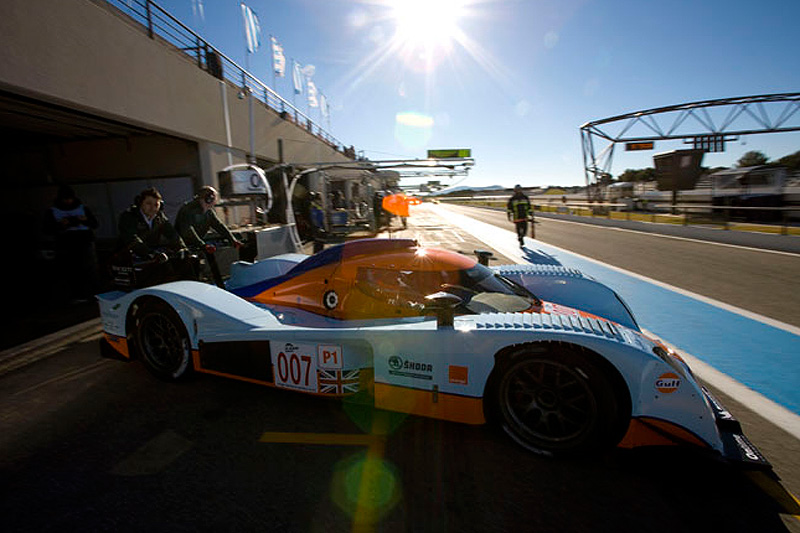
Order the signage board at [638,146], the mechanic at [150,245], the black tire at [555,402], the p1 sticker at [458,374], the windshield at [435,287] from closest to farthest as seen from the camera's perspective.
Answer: the black tire at [555,402] < the p1 sticker at [458,374] < the windshield at [435,287] < the mechanic at [150,245] < the signage board at [638,146]

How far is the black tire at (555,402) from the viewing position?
1980 millimetres

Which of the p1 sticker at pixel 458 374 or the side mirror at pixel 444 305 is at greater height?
the side mirror at pixel 444 305

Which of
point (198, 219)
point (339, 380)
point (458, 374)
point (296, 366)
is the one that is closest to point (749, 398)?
point (458, 374)

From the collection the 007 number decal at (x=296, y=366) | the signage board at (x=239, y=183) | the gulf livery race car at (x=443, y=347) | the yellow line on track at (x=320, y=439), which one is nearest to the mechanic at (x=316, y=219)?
the signage board at (x=239, y=183)

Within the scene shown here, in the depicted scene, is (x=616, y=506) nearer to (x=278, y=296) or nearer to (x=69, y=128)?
(x=278, y=296)

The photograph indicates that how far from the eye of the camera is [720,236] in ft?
39.1

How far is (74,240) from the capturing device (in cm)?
584

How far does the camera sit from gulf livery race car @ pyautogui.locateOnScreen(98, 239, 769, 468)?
76.2 inches

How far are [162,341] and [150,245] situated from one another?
6.16 ft

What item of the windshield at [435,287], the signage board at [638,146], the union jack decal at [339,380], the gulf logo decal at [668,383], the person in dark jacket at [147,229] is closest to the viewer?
the gulf logo decal at [668,383]

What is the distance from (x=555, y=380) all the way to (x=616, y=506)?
63 cm

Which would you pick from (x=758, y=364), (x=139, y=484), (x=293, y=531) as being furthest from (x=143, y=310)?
(x=758, y=364)

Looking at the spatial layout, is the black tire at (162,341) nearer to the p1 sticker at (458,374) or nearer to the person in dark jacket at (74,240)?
the p1 sticker at (458,374)

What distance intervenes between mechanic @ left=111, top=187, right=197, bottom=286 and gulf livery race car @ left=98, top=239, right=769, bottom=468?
530 mm
